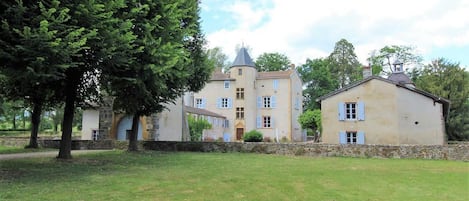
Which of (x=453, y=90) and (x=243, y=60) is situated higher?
(x=243, y=60)

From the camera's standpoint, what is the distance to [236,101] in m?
48.3

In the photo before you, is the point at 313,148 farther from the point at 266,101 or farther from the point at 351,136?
the point at 266,101

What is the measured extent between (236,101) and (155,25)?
35765mm

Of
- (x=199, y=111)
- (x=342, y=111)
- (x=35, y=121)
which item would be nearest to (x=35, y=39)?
(x=35, y=121)

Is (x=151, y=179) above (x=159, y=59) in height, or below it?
below

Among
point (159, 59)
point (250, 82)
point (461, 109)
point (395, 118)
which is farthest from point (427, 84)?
point (159, 59)

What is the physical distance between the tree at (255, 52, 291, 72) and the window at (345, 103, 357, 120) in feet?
108

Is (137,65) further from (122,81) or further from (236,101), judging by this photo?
(236,101)

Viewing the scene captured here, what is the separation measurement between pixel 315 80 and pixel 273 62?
7295mm

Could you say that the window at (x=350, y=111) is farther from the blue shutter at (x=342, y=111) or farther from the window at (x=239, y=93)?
the window at (x=239, y=93)

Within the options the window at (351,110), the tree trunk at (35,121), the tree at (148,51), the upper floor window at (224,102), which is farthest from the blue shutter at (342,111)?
the upper floor window at (224,102)

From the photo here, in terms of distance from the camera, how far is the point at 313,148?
2033 centimetres

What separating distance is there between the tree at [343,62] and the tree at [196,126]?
2801cm

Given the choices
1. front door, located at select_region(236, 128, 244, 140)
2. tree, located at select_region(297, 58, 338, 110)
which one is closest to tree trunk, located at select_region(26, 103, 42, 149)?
front door, located at select_region(236, 128, 244, 140)
